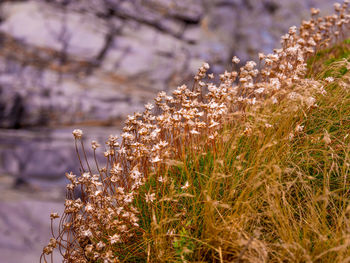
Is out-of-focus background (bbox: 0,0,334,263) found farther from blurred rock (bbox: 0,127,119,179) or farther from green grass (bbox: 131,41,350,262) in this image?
green grass (bbox: 131,41,350,262)

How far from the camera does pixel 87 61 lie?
6.75m

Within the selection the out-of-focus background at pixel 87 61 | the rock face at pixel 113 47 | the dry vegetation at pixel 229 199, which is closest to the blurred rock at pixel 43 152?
the out-of-focus background at pixel 87 61

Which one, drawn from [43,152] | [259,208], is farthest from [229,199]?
[43,152]

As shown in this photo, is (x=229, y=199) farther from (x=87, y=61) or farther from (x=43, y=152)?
(x=87, y=61)

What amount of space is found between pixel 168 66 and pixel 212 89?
171 inches

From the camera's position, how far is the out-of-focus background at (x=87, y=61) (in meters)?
5.02

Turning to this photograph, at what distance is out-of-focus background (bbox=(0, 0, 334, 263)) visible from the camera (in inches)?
197

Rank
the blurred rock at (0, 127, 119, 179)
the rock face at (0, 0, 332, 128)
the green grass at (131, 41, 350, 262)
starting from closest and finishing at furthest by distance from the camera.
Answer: the green grass at (131, 41, 350, 262)
the blurred rock at (0, 127, 119, 179)
the rock face at (0, 0, 332, 128)

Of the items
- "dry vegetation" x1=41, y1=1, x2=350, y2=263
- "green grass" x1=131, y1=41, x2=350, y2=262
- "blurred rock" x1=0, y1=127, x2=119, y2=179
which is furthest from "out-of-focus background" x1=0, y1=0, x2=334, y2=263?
"green grass" x1=131, y1=41, x2=350, y2=262

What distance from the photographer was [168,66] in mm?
6953

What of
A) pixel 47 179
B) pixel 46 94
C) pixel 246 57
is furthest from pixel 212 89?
pixel 246 57

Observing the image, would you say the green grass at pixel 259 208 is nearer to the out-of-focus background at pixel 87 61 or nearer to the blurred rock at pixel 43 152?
the out-of-focus background at pixel 87 61

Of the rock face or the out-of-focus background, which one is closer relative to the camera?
the out-of-focus background

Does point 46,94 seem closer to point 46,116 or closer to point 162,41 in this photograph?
point 46,116
